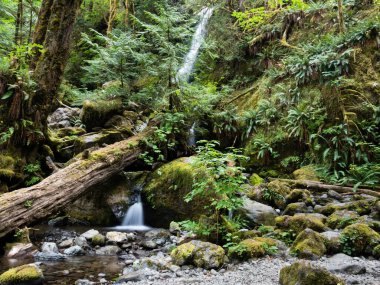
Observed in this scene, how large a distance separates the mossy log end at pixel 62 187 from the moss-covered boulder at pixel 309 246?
15.5 feet

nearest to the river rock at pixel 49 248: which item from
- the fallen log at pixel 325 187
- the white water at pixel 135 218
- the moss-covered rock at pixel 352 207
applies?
the white water at pixel 135 218

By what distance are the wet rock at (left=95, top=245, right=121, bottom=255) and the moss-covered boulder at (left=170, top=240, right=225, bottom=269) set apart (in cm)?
185

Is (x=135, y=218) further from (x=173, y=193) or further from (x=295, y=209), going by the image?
(x=295, y=209)

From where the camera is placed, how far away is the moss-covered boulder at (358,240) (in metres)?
5.04

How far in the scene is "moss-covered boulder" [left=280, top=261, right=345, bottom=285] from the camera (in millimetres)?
3502

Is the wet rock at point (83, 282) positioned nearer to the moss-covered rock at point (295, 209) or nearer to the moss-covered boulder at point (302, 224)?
the moss-covered boulder at point (302, 224)

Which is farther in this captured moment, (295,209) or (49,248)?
(295,209)

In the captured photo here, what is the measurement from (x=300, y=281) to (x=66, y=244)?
509 centimetres

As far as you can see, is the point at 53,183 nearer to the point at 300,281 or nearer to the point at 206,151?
the point at 206,151

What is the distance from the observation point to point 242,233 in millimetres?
5906

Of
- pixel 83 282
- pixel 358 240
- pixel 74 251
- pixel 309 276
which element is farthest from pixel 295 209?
pixel 74 251

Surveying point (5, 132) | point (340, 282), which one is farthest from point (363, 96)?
point (5, 132)

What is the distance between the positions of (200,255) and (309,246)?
172 centimetres

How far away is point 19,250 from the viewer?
5855mm
